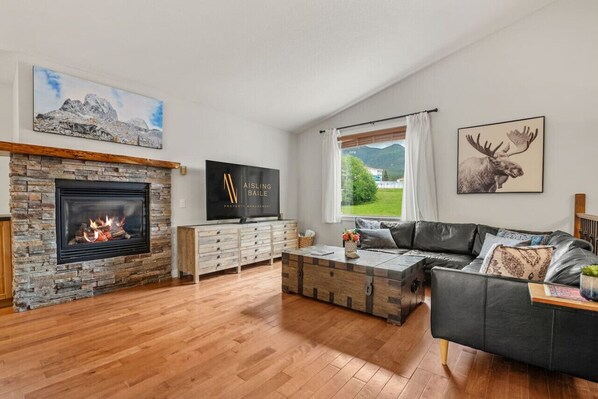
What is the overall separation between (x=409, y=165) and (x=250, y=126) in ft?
9.65

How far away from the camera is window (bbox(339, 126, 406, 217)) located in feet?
16.1

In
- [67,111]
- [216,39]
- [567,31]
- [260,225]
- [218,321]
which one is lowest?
[218,321]

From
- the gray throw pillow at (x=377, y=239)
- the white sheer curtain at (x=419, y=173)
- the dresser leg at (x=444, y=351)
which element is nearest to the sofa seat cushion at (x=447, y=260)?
the gray throw pillow at (x=377, y=239)

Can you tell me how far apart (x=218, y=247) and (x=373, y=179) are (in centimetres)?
306

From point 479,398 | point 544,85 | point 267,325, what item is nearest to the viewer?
point 479,398

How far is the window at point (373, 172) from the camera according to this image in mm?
4922

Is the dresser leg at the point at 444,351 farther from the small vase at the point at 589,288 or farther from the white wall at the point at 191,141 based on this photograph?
the white wall at the point at 191,141

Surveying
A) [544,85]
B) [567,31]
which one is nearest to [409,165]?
[544,85]

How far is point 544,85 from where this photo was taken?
3.57m

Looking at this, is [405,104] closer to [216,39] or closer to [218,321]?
[216,39]

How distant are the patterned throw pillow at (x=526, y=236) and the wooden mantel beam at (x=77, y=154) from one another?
14.6 feet

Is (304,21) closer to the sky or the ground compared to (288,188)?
closer to the sky

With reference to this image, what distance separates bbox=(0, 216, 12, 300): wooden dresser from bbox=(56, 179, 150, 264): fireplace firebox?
0.44m

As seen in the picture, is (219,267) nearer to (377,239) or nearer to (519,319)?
(377,239)
